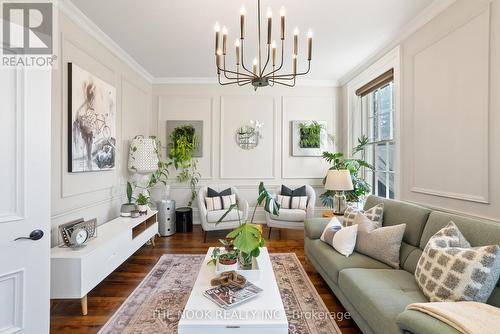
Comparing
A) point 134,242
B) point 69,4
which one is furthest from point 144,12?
point 134,242

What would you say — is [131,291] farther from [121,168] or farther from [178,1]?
[178,1]

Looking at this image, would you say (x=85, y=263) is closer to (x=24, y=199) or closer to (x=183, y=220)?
(x=24, y=199)

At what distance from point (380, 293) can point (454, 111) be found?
178 cm

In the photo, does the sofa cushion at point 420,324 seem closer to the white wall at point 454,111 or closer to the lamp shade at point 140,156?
the white wall at point 454,111

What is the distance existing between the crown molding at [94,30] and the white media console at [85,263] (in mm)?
2257

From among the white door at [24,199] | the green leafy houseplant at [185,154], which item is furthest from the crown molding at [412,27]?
the white door at [24,199]

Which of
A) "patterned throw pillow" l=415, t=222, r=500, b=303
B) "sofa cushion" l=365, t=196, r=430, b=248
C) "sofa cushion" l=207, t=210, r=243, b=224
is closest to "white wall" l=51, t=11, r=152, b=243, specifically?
"sofa cushion" l=207, t=210, r=243, b=224

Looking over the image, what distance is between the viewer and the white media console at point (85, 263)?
1.97m

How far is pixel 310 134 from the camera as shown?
4.74m

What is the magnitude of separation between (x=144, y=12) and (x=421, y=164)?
3.33 m

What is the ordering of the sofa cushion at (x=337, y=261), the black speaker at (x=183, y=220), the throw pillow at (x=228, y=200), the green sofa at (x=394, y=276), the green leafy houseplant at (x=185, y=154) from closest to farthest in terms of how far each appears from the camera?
1. the green sofa at (x=394, y=276)
2. the sofa cushion at (x=337, y=261)
3. the throw pillow at (x=228, y=200)
4. the black speaker at (x=183, y=220)
5. the green leafy houseplant at (x=185, y=154)

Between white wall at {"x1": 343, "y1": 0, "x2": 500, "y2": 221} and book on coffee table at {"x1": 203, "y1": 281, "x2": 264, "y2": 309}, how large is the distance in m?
1.93

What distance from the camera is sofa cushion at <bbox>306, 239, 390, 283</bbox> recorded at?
2.08 meters

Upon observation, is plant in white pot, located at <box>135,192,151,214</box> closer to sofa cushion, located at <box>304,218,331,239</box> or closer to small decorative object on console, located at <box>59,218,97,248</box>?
small decorative object on console, located at <box>59,218,97,248</box>
